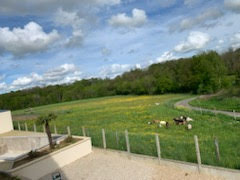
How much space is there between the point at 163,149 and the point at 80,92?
8329 cm

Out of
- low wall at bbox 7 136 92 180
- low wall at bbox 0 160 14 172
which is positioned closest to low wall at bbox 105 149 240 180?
low wall at bbox 7 136 92 180

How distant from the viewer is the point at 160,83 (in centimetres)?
7256

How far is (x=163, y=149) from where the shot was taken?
30.0ft

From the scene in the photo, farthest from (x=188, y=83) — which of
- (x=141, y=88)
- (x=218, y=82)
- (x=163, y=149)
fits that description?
(x=163, y=149)

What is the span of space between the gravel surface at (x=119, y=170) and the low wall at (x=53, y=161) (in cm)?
36

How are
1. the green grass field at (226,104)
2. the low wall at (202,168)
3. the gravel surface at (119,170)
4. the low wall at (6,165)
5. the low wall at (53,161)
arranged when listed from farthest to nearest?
the green grass field at (226,104)
the low wall at (6,165)
the low wall at (53,161)
the gravel surface at (119,170)
the low wall at (202,168)

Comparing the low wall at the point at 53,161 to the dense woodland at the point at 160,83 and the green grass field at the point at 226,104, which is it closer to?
the green grass field at the point at 226,104

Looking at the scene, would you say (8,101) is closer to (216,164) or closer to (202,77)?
(202,77)

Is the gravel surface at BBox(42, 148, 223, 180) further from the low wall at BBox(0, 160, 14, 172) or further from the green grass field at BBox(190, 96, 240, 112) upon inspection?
the green grass field at BBox(190, 96, 240, 112)

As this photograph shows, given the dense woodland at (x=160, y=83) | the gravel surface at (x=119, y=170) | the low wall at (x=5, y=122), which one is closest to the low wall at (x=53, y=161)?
the gravel surface at (x=119, y=170)

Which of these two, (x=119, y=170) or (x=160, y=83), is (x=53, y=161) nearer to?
(x=119, y=170)

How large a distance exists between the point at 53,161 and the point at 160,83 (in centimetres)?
6489

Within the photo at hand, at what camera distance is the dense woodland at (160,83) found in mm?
54256

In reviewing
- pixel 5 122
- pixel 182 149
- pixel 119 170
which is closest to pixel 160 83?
pixel 5 122
